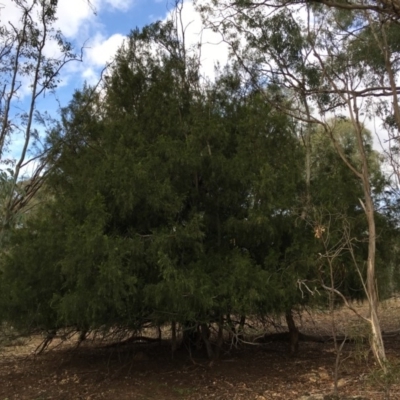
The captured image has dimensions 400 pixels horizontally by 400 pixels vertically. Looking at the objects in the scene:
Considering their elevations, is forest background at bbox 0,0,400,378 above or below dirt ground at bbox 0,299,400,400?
above

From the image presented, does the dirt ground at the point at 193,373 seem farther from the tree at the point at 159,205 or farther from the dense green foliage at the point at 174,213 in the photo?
the dense green foliage at the point at 174,213

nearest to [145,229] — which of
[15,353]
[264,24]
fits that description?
[264,24]

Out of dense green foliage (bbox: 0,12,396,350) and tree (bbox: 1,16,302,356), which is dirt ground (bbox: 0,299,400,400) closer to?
tree (bbox: 1,16,302,356)

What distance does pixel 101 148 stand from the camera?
376 inches

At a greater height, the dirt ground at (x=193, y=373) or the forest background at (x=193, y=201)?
the forest background at (x=193, y=201)

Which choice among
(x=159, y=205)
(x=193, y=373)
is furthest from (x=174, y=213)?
(x=193, y=373)

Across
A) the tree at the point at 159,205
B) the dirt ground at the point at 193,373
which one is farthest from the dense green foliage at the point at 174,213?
the dirt ground at the point at 193,373

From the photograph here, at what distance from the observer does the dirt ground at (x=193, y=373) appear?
7977mm

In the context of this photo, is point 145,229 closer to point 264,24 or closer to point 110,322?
point 110,322

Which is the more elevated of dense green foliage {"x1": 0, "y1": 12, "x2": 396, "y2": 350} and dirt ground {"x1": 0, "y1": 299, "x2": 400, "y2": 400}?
dense green foliage {"x1": 0, "y1": 12, "x2": 396, "y2": 350}

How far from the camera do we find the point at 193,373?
30.6 feet

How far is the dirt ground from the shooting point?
798 cm

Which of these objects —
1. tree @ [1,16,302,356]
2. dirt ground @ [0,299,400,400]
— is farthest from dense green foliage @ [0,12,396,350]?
dirt ground @ [0,299,400,400]

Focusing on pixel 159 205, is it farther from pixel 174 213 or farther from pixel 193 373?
pixel 193 373
